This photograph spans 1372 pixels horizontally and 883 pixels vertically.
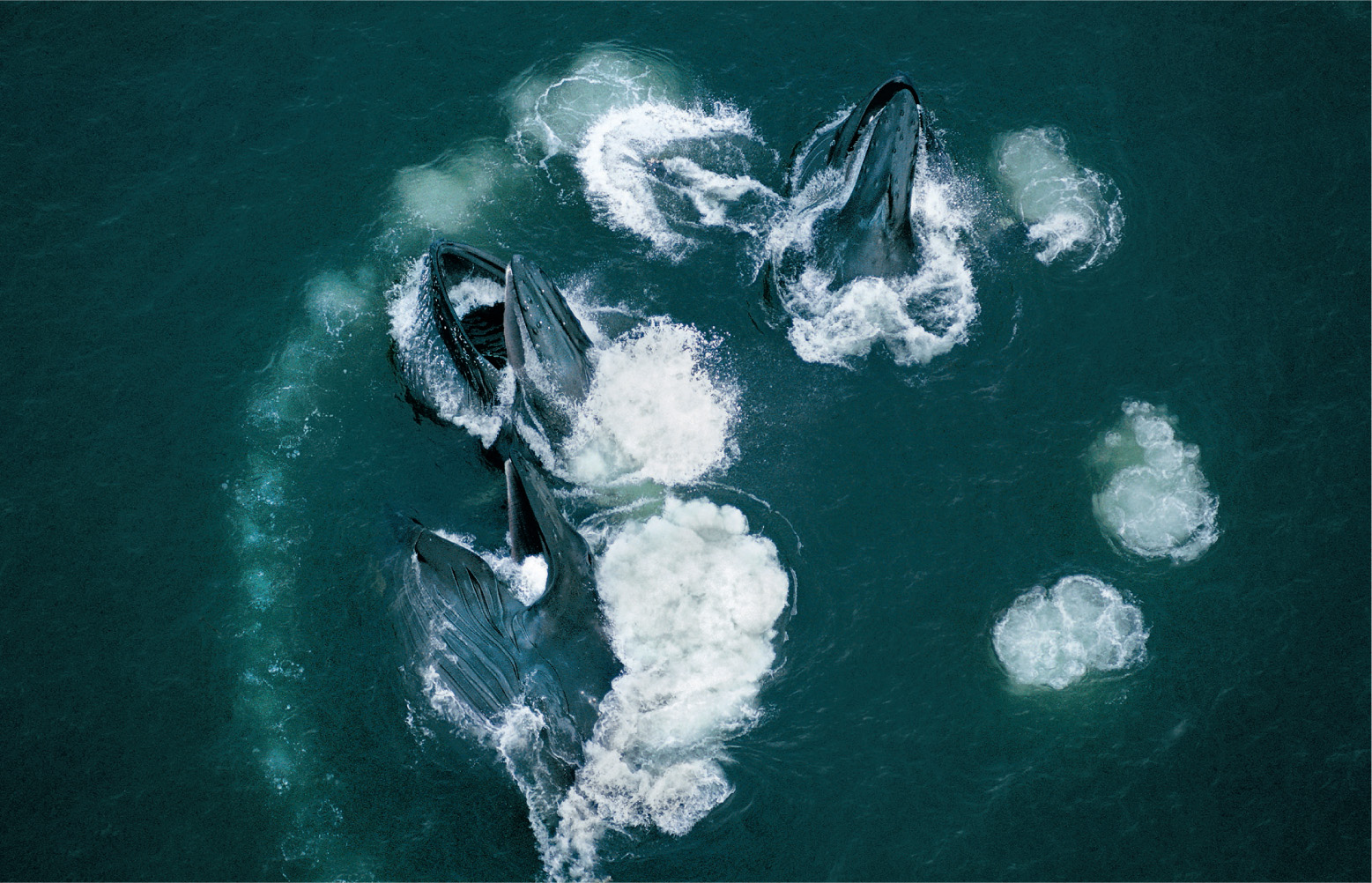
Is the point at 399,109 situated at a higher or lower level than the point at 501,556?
higher

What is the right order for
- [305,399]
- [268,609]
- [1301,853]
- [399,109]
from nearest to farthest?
1. [1301,853]
2. [268,609]
3. [305,399]
4. [399,109]

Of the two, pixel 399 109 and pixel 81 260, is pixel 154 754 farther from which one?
pixel 399 109

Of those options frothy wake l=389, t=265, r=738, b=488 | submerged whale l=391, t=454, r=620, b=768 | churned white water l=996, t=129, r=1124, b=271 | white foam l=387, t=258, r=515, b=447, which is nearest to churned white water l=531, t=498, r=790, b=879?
submerged whale l=391, t=454, r=620, b=768

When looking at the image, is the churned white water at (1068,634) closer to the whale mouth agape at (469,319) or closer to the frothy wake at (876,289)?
the frothy wake at (876,289)

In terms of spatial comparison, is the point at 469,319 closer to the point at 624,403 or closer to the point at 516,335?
the point at 516,335

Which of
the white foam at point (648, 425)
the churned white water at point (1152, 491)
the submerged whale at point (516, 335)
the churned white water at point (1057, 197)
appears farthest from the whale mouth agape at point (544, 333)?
the churned white water at point (1152, 491)

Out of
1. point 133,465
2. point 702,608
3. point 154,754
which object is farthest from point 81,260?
point 702,608

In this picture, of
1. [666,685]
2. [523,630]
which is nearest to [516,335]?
[523,630]
